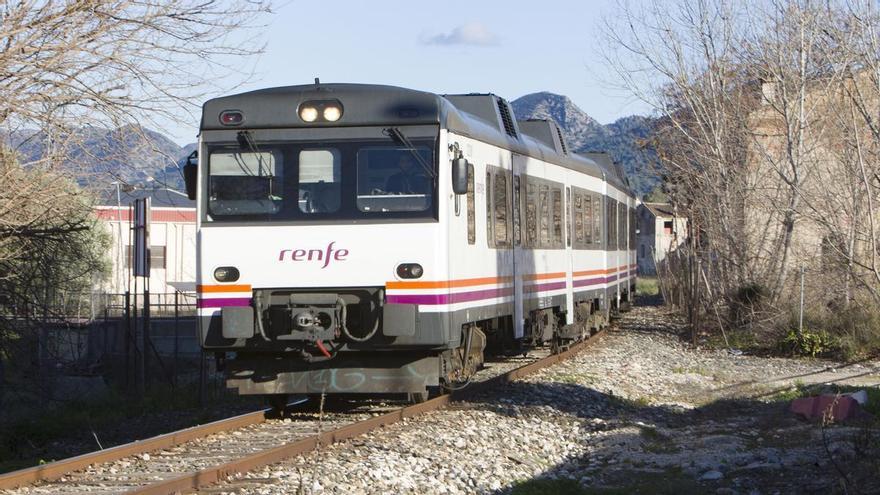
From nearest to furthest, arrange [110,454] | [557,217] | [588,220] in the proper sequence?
1. [110,454]
2. [557,217]
3. [588,220]

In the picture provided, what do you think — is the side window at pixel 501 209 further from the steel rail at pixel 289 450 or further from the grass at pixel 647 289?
the grass at pixel 647 289

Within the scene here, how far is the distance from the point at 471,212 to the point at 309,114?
6.88ft

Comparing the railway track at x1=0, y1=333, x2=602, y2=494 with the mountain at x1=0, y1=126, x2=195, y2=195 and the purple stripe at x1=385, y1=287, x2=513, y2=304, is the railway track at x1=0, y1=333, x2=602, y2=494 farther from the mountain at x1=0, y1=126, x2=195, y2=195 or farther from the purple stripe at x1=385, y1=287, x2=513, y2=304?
the mountain at x1=0, y1=126, x2=195, y2=195

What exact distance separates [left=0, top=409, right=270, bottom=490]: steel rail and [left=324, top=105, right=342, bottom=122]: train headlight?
3061mm

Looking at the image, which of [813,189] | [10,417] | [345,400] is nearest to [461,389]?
[345,400]

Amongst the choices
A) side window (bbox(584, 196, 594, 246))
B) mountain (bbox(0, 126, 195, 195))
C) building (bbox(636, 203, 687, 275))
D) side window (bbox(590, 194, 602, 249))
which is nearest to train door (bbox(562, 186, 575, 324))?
side window (bbox(584, 196, 594, 246))

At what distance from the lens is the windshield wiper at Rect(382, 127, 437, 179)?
38.7 feet

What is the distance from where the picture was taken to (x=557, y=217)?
18.5 meters

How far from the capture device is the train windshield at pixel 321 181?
465 inches

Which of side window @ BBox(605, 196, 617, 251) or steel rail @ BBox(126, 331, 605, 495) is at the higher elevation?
side window @ BBox(605, 196, 617, 251)

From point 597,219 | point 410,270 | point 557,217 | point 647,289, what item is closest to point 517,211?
point 557,217

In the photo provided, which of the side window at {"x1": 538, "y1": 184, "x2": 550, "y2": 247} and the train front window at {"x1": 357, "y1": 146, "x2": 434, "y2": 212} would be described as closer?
the train front window at {"x1": 357, "y1": 146, "x2": 434, "y2": 212}

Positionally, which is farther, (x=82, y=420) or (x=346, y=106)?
(x=82, y=420)

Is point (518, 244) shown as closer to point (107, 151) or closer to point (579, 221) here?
point (107, 151)
